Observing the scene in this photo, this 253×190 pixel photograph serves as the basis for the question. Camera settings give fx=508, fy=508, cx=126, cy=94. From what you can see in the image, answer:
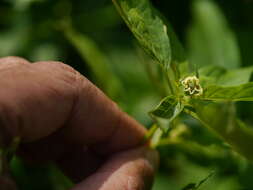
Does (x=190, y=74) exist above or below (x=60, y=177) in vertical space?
above

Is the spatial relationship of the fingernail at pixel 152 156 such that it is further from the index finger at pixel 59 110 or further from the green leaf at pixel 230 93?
the green leaf at pixel 230 93

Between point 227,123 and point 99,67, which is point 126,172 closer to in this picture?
point 227,123

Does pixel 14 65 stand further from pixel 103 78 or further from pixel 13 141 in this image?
pixel 103 78

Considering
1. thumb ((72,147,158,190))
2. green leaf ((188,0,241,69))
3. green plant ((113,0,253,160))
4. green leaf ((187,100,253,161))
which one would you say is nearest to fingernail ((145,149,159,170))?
thumb ((72,147,158,190))

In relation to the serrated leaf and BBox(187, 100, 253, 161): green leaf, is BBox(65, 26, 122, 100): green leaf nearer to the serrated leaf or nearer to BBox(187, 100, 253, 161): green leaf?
the serrated leaf

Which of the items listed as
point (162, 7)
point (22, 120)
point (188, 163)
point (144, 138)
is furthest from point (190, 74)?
point (162, 7)
